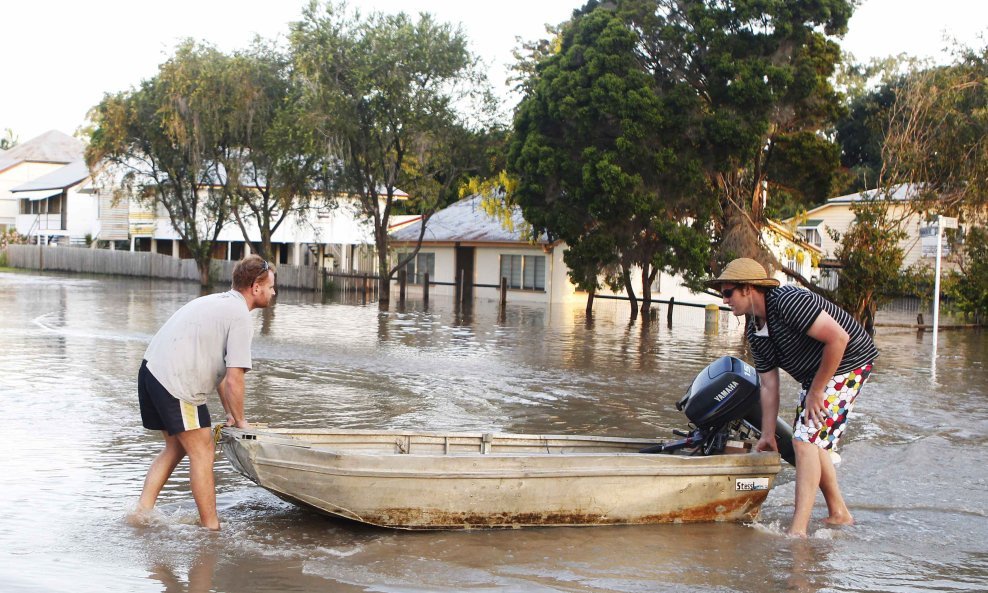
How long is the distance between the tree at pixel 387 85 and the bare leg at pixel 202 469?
29.3 meters

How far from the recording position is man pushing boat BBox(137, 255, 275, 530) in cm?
655

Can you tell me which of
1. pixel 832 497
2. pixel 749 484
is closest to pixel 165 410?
pixel 749 484

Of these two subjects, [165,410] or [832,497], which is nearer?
[165,410]

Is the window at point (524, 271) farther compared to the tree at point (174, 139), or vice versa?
the tree at point (174, 139)

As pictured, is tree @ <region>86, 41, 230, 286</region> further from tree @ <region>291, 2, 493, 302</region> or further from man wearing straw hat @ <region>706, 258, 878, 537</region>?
man wearing straw hat @ <region>706, 258, 878, 537</region>

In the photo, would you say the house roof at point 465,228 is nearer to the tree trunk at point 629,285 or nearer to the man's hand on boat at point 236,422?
the tree trunk at point 629,285

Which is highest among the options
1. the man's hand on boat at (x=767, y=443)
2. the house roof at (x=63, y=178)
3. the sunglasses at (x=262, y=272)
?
the house roof at (x=63, y=178)

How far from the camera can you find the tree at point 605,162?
2834 centimetres

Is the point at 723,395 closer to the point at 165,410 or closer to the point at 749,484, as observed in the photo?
the point at 749,484

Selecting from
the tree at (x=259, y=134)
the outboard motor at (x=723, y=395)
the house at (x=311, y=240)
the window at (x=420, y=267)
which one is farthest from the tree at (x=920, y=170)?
the house at (x=311, y=240)

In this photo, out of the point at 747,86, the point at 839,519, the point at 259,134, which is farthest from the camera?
the point at 259,134

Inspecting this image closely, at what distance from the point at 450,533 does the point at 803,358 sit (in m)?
2.68

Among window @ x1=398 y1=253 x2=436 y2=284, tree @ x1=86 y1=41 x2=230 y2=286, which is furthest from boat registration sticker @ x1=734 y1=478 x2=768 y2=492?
window @ x1=398 y1=253 x2=436 y2=284

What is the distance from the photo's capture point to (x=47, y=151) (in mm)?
85312
